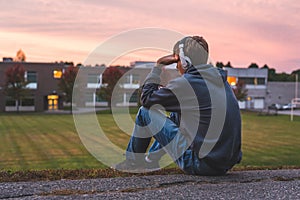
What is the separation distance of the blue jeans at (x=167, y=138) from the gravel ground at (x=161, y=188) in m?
0.10

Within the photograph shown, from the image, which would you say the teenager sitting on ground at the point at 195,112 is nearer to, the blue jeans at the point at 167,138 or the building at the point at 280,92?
the blue jeans at the point at 167,138

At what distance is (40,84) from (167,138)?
49.7 metres

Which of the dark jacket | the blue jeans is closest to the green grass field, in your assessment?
the blue jeans

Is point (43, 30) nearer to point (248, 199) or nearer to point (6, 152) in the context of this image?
point (6, 152)

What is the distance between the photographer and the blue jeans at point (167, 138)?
3.61 m

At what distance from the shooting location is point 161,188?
3344mm

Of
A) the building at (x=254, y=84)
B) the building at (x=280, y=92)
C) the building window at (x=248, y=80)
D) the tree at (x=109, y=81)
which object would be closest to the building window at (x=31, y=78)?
the tree at (x=109, y=81)

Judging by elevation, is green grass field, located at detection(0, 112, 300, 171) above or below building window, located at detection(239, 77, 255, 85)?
below

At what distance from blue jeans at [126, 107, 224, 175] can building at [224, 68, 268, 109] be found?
63.2 metres

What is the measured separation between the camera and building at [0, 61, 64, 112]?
50.1 m

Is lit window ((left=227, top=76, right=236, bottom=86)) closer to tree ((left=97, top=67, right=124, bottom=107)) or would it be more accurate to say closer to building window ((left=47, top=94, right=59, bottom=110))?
tree ((left=97, top=67, right=124, bottom=107))

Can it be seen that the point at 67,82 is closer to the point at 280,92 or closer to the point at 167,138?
the point at 280,92

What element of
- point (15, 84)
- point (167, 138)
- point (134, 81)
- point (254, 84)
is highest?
point (254, 84)

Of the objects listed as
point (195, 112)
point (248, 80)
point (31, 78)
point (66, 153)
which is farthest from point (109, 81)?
point (195, 112)
